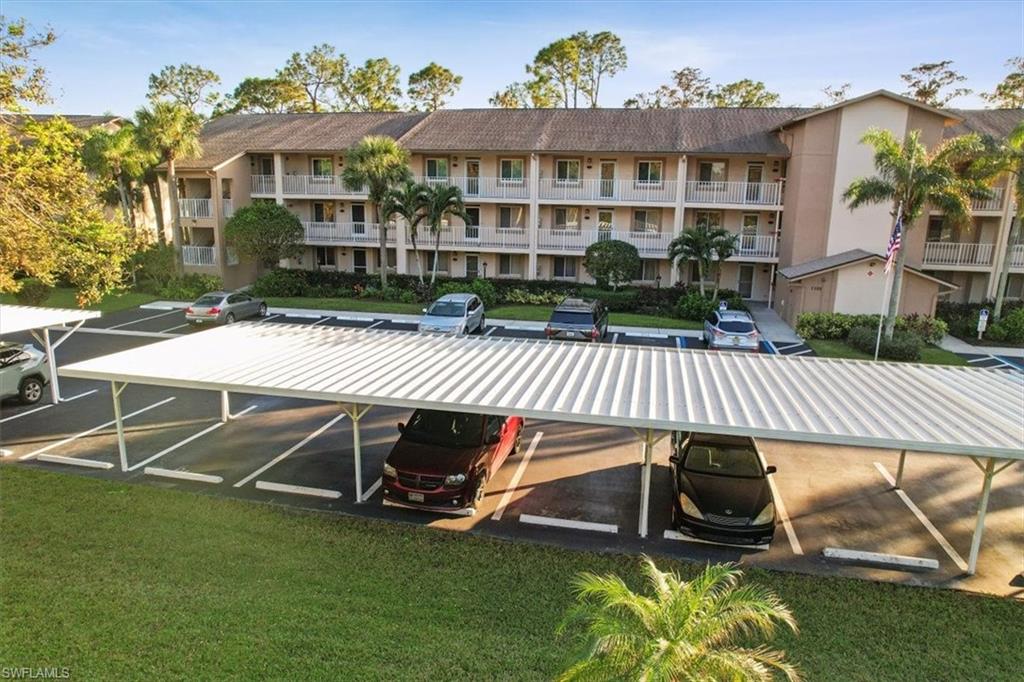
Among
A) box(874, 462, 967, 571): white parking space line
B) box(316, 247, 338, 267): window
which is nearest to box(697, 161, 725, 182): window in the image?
box(316, 247, 338, 267): window

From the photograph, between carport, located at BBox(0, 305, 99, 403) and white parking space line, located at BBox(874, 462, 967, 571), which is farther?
carport, located at BBox(0, 305, 99, 403)

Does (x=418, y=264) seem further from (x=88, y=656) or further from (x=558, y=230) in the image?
(x=88, y=656)

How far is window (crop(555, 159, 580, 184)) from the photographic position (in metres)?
33.4

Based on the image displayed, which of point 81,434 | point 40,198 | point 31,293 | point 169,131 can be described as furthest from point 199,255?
point 81,434

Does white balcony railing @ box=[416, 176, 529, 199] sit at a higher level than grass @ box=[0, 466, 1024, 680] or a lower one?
higher

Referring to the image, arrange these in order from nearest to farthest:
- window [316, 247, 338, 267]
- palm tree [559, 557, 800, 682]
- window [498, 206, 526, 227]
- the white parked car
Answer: palm tree [559, 557, 800, 682] → the white parked car → window [498, 206, 526, 227] → window [316, 247, 338, 267]

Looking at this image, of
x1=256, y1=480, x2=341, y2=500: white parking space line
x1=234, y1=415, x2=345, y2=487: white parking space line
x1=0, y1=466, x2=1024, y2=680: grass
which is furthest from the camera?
x1=234, y1=415, x2=345, y2=487: white parking space line

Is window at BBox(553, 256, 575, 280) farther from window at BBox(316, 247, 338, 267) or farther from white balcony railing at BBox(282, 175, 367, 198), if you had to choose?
window at BBox(316, 247, 338, 267)

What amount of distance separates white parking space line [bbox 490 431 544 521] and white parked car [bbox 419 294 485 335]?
8442mm

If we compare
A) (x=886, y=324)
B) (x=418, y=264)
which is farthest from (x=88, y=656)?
(x=418, y=264)

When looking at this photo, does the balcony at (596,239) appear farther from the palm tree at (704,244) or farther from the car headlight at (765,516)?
the car headlight at (765,516)

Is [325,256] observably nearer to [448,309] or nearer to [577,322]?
[448,309]

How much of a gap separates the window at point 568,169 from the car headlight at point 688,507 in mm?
25761

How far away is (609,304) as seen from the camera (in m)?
30.0
